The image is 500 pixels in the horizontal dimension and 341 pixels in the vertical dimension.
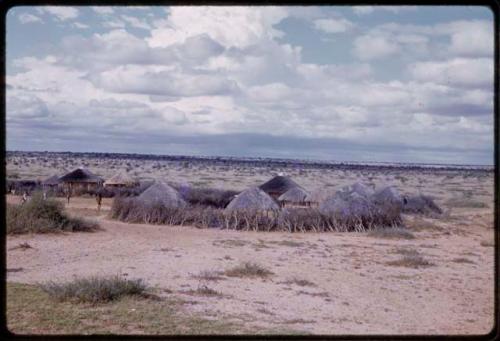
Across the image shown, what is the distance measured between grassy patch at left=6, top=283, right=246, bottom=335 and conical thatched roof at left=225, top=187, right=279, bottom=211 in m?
14.9

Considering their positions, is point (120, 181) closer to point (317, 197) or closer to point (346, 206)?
point (317, 197)

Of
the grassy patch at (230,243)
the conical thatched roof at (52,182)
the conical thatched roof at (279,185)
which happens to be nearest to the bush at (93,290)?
the grassy patch at (230,243)

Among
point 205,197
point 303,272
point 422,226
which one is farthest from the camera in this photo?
point 205,197

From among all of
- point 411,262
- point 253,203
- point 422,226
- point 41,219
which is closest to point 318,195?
point 253,203

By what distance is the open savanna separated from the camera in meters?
8.03

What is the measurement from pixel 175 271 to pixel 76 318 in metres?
4.84

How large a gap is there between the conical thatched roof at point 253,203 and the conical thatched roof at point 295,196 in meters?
3.52

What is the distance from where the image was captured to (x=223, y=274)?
12.4 metres

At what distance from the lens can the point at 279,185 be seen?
30453 mm

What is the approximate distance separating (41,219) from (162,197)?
25.0ft

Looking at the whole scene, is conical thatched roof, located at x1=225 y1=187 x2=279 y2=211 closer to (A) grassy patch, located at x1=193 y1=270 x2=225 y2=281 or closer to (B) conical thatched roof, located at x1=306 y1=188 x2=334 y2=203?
(B) conical thatched roof, located at x1=306 y1=188 x2=334 y2=203

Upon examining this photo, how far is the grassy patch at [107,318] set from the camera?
7336 millimetres

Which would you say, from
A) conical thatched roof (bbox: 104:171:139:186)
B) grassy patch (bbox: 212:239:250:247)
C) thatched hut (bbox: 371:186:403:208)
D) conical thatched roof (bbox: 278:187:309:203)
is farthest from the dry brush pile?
conical thatched roof (bbox: 104:171:139:186)

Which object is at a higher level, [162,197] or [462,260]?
[162,197]
